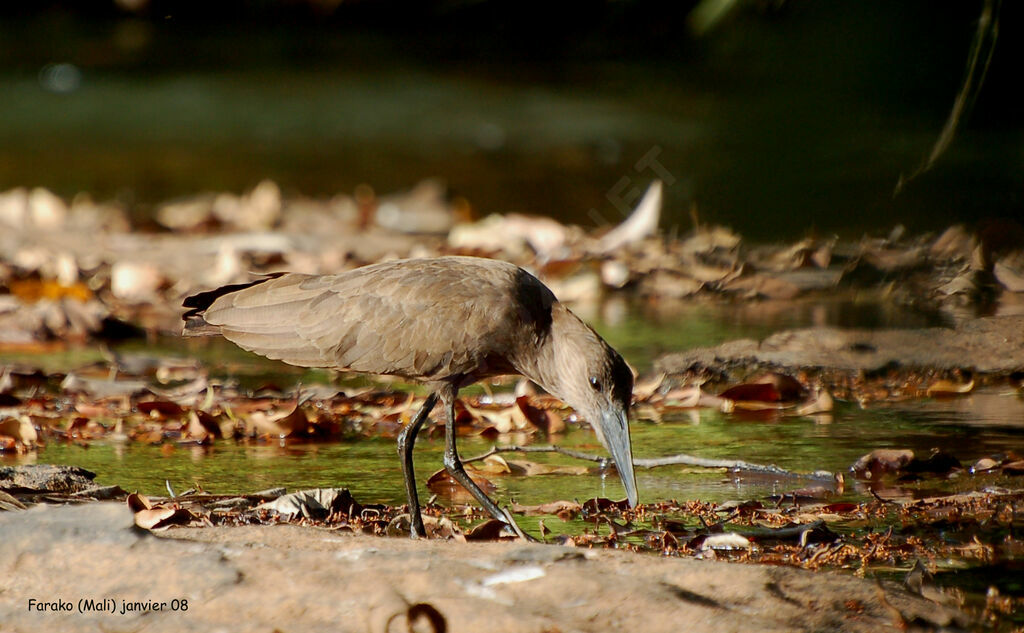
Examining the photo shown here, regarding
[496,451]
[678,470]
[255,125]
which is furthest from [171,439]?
[255,125]

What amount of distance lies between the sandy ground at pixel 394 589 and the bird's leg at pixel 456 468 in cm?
68

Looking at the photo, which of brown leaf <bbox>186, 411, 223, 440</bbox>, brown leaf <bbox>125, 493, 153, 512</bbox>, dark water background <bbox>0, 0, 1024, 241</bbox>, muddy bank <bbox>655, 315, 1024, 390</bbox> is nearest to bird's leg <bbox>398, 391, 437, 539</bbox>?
brown leaf <bbox>125, 493, 153, 512</bbox>

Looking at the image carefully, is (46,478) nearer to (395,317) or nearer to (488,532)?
(395,317)

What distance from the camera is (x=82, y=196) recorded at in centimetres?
1008

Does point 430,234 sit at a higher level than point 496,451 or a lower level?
higher

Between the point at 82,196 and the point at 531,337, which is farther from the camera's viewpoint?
the point at 82,196

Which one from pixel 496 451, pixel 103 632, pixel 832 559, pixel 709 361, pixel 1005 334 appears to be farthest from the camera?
pixel 709 361

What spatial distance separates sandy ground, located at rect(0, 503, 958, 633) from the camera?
249cm

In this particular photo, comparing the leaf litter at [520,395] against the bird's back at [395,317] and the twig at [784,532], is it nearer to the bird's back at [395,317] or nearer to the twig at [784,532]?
the twig at [784,532]

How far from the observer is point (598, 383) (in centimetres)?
399

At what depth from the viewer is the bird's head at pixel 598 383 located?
394 centimetres

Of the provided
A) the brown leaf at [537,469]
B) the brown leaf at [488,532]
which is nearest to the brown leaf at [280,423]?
the brown leaf at [537,469]

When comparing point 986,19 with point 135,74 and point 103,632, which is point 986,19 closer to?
point 103,632

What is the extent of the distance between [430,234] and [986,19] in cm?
577
